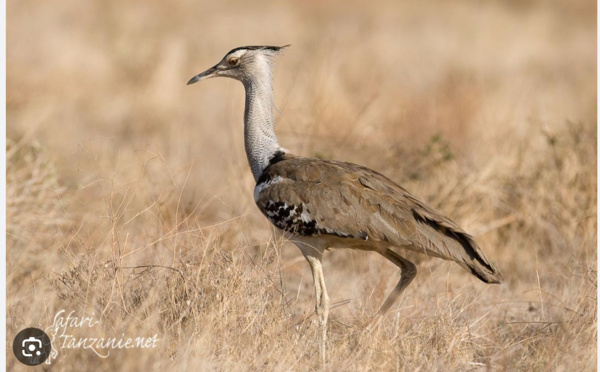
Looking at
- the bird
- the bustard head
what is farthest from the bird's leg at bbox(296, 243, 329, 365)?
the bustard head

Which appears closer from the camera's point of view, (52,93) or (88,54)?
(52,93)

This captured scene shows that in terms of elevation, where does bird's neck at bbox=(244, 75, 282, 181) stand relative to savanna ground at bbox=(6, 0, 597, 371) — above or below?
above

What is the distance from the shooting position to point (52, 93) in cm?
966

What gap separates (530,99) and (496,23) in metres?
5.48

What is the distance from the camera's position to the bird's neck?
5.17 metres

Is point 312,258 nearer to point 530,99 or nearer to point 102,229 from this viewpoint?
point 102,229

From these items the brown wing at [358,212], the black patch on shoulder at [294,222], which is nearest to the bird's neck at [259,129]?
the brown wing at [358,212]

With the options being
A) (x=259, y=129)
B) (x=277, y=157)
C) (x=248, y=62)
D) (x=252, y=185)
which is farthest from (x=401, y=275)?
(x=252, y=185)

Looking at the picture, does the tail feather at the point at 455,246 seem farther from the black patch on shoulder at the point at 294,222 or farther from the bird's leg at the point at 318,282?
the bird's leg at the point at 318,282

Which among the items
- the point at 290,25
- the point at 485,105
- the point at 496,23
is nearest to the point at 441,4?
the point at 496,23

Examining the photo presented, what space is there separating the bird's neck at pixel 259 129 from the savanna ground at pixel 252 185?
1.13 feet

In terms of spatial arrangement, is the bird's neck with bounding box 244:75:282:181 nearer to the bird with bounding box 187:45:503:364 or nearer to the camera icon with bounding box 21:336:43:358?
the bird with bounding box 187:45:503:364

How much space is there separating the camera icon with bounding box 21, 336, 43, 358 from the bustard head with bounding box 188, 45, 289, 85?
1.90m

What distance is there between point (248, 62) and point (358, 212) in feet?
4.02
